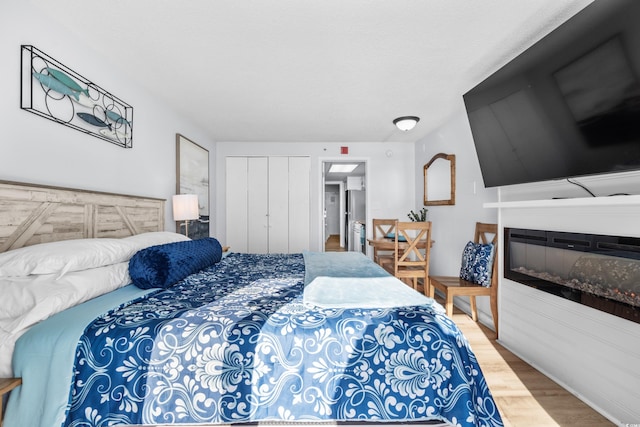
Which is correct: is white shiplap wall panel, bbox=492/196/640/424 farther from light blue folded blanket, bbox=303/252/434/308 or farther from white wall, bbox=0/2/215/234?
white wall, bbox=0/2/215/234

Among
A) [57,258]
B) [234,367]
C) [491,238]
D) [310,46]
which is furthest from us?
[491,238]

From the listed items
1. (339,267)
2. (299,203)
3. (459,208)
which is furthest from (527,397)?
(299,203)

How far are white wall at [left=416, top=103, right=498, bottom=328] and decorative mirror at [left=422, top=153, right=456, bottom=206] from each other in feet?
0.26

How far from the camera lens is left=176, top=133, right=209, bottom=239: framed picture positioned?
339 centimetres

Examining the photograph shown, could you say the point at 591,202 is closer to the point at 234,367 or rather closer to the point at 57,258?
the point at 234,367

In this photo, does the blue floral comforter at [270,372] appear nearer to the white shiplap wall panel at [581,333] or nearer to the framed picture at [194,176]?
the white shiplap wall panel at [581,333]

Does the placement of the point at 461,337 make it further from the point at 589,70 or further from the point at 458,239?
the point at 458,239

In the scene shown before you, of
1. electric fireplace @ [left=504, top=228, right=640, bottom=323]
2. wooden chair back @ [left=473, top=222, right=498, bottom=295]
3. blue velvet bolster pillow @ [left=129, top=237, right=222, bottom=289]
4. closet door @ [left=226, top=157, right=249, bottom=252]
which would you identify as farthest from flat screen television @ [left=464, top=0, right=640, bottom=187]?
closet door @ [left=226, top=157, right=249, bottom=252]

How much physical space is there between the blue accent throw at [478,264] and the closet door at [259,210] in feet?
10.5

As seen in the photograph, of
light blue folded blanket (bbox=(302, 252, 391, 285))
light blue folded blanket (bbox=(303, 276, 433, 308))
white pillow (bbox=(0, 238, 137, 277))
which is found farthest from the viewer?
light blue folded blanket (bbox=(302, 252, 391, 285))

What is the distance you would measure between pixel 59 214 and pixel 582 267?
11.1 ft

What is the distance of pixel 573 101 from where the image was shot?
1563mm

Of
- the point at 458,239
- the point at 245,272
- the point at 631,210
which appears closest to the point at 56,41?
the point at 245,272

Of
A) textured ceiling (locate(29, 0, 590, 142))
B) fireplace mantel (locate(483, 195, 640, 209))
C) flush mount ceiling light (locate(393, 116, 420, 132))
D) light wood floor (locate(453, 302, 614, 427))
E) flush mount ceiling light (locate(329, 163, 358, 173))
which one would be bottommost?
light wood floor (locate(453, 302, 614, 427))
